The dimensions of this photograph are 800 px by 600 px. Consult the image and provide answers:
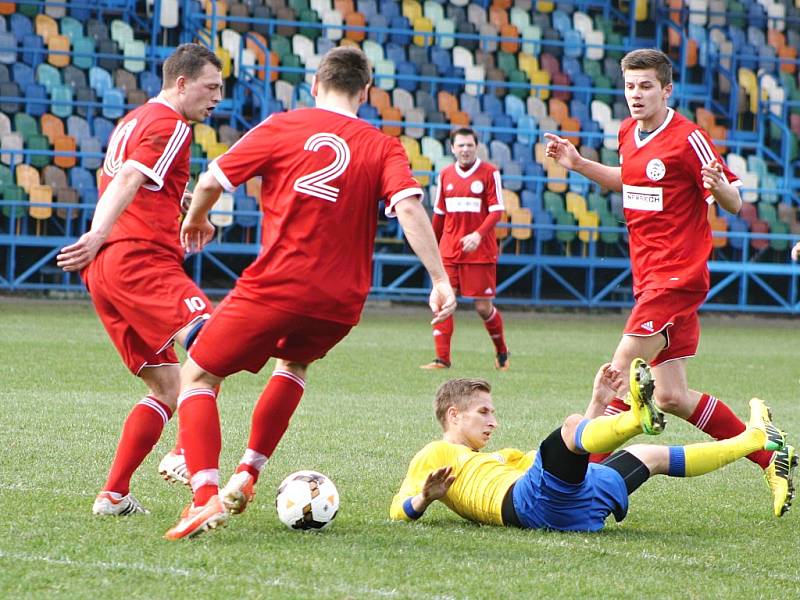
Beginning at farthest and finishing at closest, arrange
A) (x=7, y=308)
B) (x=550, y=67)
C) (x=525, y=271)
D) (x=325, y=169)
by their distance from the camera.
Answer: (x=550, y=67), (x=525, y=271), (x=7, y=308), (x=325, y=169)

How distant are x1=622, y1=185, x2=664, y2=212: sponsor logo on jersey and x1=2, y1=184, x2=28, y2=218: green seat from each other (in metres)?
13.4

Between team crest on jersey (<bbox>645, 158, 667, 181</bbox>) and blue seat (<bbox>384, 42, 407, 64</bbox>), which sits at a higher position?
blue seat (<bbox>384, 42, 407, 64</bbox>)

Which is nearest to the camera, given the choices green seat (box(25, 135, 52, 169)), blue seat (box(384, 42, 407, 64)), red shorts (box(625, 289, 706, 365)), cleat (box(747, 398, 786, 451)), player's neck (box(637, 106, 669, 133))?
cleat (box(747, 398, 786, 451))

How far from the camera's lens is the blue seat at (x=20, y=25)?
66.6ft

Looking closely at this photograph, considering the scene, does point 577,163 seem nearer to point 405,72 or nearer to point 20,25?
point 20,25

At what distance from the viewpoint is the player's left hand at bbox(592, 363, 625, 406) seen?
5.28m

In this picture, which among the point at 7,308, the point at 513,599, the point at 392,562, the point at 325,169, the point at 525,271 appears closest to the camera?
the point at 513,599

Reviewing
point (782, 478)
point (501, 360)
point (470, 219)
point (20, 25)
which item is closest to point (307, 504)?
point (782, 478)

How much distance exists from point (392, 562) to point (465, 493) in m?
0.81

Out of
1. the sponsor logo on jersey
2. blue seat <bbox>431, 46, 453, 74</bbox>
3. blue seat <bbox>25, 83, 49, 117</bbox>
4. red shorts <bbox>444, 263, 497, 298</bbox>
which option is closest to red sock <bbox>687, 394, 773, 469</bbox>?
the sponsor logo on jersey

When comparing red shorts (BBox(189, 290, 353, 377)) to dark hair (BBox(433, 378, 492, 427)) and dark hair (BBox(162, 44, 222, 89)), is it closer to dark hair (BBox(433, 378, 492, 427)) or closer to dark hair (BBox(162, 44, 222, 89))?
dark hair (BBox(433, 378, 492, 427))

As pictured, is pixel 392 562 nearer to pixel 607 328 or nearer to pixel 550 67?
pixel 607 328

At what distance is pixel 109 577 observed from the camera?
395cm

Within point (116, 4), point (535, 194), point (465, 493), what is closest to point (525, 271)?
point (535, 194)
